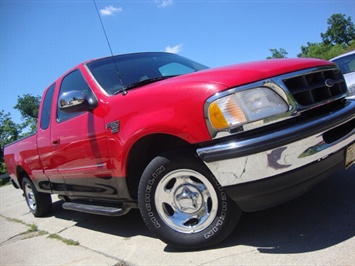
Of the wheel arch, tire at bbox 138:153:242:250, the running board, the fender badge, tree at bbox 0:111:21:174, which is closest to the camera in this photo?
tire at bbox 138:153:242:250

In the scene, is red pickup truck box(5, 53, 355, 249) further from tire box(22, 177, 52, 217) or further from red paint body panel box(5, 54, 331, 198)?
tire box(22, 177, 52, 217)

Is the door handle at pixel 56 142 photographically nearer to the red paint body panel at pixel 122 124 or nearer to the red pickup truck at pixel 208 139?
the red paint body panel at pixel 122 124

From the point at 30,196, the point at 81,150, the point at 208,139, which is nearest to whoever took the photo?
the point at 208,139

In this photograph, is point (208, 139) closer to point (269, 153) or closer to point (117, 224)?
point (269, 153)

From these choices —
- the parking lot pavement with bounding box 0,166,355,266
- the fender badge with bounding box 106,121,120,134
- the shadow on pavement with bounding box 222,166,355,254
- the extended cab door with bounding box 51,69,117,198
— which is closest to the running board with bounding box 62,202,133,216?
the extended cab door with bounding box 51,69,117,198

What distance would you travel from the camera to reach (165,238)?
2.79 m

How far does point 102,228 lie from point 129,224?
14.9 inches

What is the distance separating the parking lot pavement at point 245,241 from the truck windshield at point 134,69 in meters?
1.53

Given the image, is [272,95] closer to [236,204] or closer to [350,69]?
[236,204]

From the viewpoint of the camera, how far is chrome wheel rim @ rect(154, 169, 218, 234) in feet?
8.58

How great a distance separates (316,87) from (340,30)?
97504 mm

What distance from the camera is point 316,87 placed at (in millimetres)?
2555

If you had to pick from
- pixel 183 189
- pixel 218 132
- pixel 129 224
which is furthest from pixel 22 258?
pixel 218 132

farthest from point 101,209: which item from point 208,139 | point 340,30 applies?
point 340,30
